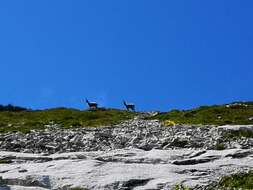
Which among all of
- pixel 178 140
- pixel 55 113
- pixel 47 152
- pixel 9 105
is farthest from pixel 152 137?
pixel 9 105

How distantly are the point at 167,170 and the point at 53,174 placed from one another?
13.6 feet

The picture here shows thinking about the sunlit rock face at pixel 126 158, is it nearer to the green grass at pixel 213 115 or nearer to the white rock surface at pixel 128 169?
the white rock surface at pixel 128 169

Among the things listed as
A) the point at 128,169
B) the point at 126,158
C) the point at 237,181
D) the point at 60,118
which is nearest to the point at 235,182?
the point at 237,181

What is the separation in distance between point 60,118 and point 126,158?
2884 centimetres

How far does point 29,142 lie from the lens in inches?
1521

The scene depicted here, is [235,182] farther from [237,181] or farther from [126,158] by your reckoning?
[126,158]

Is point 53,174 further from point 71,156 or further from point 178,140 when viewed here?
point 178,140

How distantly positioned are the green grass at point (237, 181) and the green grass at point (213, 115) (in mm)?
23285

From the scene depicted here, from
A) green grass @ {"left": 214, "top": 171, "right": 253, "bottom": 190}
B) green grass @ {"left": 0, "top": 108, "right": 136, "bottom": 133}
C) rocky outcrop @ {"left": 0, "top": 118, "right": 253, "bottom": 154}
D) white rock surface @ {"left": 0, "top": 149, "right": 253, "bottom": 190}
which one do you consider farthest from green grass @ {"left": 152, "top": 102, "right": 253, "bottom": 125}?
green grass @ {"left": 214, "top": 171, "right": 253, "bottom": 190}

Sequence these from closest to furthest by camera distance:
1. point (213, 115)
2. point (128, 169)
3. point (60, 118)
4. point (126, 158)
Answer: point (128, 169) < point (126, 158) < point (213, 115) < point (60, 118)

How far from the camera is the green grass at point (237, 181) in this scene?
899 inches

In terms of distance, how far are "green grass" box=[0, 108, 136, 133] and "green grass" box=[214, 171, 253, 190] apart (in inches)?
953

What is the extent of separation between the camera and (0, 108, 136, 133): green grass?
51.4 m

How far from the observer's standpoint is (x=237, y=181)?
23422 mm
